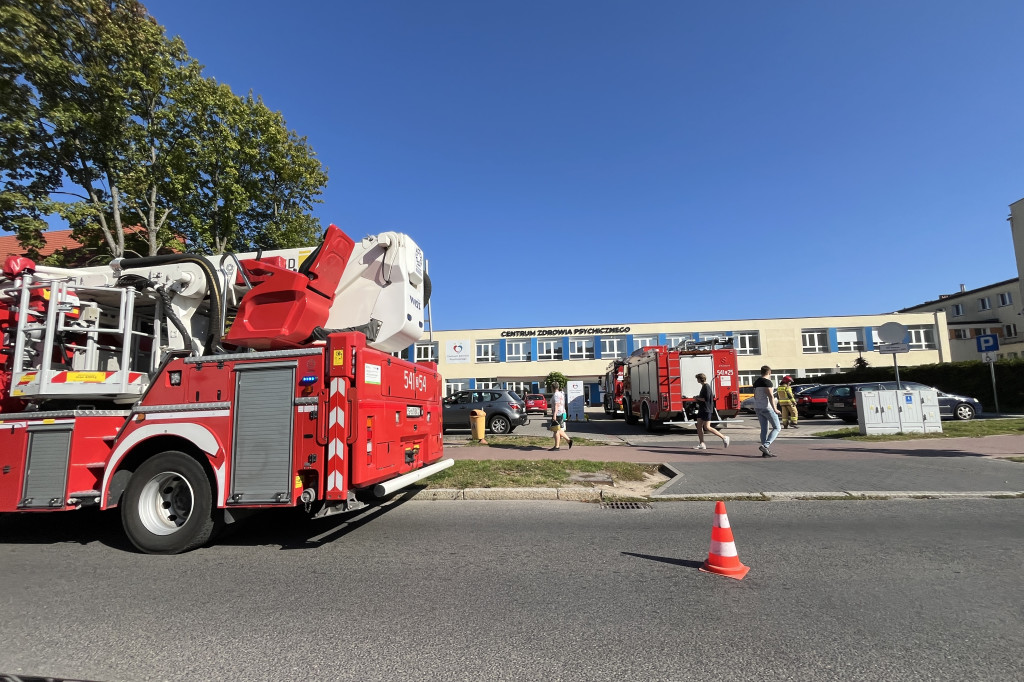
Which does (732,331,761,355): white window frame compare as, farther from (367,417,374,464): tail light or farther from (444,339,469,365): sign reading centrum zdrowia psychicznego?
(367,417,374,464): tail light

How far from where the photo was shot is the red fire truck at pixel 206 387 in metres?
4.71

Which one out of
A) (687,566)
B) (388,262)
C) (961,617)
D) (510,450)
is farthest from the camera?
(510,450)

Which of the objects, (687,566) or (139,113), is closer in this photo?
(687,566)

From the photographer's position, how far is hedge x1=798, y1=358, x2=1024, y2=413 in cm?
2253

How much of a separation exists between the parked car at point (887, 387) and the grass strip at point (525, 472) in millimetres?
13223

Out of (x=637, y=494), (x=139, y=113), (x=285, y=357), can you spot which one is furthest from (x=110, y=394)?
(x=139, y=113)

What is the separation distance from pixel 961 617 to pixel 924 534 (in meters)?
2.39

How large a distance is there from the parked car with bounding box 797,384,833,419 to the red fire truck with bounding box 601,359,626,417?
8.00m

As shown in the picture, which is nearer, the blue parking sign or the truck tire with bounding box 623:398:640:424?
the blue parking sign

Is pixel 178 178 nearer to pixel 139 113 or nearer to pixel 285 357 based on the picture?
pixel 139 113

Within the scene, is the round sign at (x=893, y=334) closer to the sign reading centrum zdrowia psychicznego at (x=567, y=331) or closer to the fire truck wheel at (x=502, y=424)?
the fire truck wheel at (x=502, y=424)

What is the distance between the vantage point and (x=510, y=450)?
12398mm

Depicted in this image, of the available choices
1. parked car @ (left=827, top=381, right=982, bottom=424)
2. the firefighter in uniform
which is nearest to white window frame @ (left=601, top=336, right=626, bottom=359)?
parked car @ (left=827, top=381, right=982, bottom=424)

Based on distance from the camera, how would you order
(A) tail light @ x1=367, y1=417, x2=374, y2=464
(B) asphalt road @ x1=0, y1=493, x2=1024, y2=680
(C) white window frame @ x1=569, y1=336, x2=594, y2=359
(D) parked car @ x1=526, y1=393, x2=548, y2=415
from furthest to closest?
1. (C) white window frame @ x1=569, y1=336, x2=594, y2=359
2. (D) parked car @ x1=526, y1=393, x2=548, y2=415
3. (A) tail light @ x1=367, y1=417, x2=374, y2=464
4. (B) asphalt road @ x1=0, y1=493, x2=1024, y2=680
